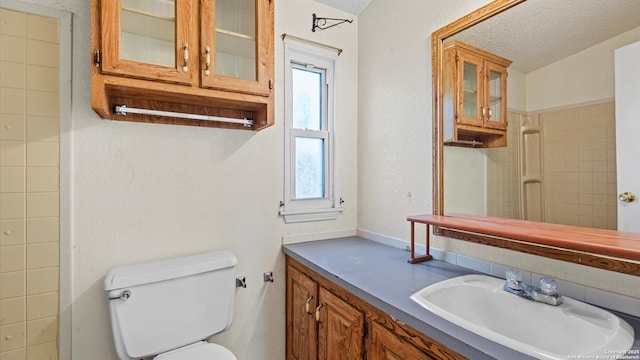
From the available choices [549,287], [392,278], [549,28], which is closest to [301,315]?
[392,278]

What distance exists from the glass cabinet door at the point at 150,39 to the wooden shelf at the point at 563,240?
52.4 inches

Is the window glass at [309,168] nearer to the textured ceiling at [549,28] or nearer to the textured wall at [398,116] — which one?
the textured wall at [398,116]

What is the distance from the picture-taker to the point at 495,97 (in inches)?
48.0

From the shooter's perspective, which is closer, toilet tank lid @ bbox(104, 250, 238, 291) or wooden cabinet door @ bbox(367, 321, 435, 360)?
wooden cabinet door @ bbox(367, 321, 435, 360)

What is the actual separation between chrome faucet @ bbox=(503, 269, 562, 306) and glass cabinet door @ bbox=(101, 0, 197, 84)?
1.54m

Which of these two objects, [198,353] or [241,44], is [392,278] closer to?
[198,353]

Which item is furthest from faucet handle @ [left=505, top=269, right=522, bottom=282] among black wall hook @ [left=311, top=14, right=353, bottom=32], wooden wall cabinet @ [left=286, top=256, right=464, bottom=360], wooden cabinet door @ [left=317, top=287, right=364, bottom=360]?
black wall hook @ [left=311, top=14, right=353, bottom=32]

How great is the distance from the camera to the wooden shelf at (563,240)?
0.81 meters

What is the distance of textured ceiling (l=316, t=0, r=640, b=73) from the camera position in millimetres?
929

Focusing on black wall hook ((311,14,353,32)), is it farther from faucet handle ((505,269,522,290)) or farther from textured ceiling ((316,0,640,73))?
faucet handle ((505,269,522,290))

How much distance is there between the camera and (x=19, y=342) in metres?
1.23

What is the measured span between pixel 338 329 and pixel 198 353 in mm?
646

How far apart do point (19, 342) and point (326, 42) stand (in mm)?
2257

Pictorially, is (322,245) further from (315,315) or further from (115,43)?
(115,43)
